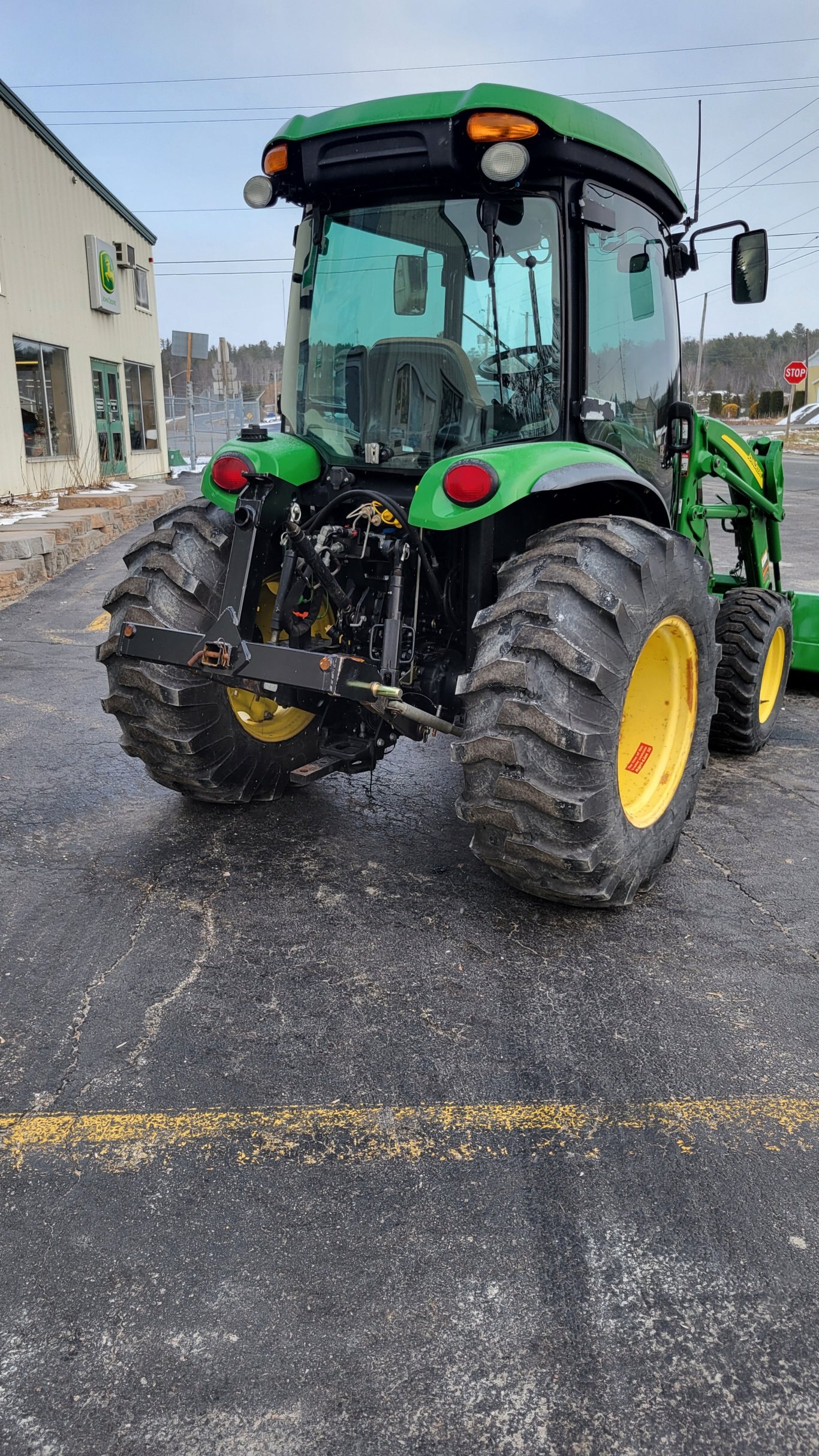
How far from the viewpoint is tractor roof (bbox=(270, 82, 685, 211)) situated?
11.2 ft

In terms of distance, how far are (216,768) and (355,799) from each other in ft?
2.63

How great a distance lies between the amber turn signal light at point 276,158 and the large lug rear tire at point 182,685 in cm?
132

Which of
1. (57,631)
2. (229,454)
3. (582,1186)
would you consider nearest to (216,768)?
(229,454)

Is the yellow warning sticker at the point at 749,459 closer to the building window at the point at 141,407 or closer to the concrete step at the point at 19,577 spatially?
the concrete step at the point at 19,577

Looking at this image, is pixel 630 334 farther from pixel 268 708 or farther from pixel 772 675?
pixel 772 675

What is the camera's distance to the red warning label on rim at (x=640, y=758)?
3998 mm

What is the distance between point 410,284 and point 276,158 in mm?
701

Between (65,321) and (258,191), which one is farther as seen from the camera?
(65,321)

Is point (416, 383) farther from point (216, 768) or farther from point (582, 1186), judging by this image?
point (582, 1186)

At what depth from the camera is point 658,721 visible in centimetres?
409

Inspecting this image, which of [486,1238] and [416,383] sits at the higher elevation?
[416,383]

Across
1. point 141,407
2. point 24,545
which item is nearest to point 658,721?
point 24,545

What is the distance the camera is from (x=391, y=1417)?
6.03 ft

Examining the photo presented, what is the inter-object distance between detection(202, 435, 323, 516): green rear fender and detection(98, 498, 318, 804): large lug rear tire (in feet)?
0.51
